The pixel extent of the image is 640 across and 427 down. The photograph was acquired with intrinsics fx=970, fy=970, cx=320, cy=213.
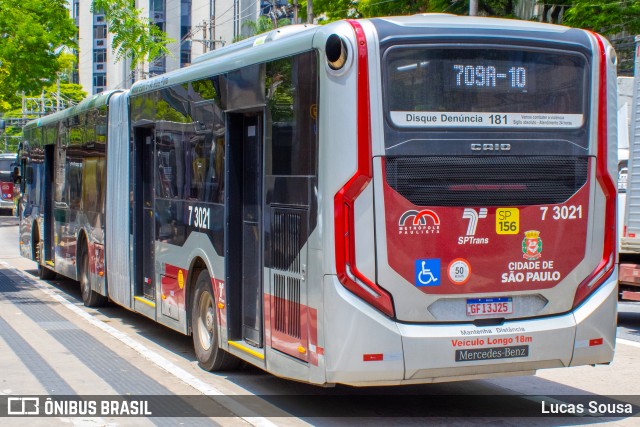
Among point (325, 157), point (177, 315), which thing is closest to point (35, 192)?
point (177, 315)

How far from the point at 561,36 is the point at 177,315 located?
17.7 ft

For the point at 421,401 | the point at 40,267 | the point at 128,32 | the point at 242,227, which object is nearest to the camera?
the point at 421,401

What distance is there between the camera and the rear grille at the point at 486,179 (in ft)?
24.3

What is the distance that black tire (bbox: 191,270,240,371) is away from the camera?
32.6 feet

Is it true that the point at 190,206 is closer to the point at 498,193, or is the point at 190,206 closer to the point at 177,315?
A: the point at 177,315

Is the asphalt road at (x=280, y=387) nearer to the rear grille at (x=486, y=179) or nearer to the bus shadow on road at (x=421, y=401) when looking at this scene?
the bus shadow on road at (x=421, y=401)

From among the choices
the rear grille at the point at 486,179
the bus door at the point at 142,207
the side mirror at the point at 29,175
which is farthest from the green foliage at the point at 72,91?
the rear grille at the point at 486,179

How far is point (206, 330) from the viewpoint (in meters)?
10.3

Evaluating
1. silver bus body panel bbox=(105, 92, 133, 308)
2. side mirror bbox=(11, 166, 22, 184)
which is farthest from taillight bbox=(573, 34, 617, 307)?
side mirror bbox=(11, 166, 22, 184)

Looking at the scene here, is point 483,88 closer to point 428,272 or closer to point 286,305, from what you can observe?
point 428,272

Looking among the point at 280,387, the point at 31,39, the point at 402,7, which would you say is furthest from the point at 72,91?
the point at 280,387

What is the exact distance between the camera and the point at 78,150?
635 inches

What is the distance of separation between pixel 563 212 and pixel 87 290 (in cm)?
971

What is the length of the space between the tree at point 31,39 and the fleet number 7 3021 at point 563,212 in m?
14.9
